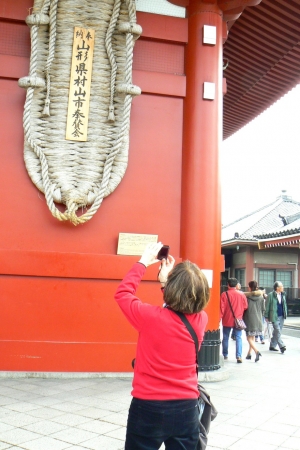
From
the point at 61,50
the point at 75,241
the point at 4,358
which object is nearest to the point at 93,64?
the point at 61,50

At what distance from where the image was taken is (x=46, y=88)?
223 inches

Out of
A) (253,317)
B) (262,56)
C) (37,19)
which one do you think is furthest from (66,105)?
(253,317)

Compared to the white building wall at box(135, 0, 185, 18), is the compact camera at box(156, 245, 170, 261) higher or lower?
lower

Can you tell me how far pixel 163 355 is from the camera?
2107 millimetres

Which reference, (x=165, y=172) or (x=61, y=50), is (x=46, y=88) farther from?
(x=165, y=172)

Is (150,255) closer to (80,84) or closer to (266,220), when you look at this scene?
(80,84)

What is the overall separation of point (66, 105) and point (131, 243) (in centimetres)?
188

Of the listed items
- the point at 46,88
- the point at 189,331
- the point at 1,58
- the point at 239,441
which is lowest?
the point at 239,441

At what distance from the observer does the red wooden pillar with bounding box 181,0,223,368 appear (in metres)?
5.82

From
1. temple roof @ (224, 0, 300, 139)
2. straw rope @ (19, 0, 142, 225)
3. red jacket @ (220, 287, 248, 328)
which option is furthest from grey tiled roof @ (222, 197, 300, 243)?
straw rope @ (19, 0, 142, 225)

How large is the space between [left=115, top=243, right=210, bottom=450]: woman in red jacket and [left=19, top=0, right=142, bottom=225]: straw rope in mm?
3470

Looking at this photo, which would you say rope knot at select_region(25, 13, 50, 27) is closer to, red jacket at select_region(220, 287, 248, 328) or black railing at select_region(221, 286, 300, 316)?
red jacket at select_region(220, 287, 248, 328)

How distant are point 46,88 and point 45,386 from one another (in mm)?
3461

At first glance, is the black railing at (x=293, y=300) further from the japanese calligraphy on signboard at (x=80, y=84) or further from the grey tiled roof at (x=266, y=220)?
the japanese calligraphy on signboard at (x=80, y=84)
